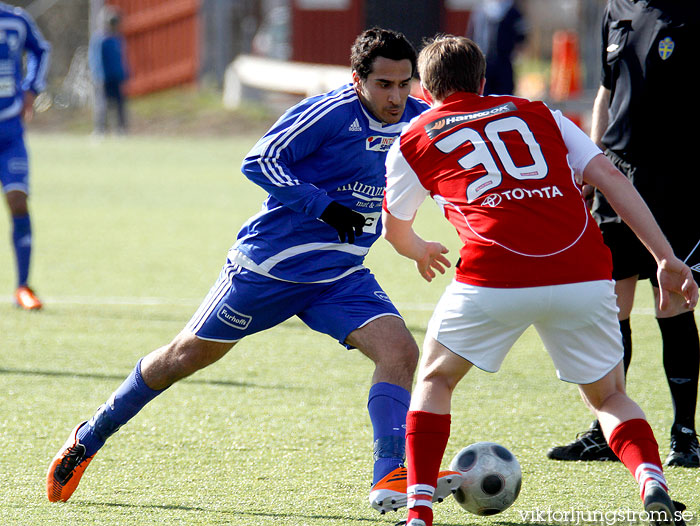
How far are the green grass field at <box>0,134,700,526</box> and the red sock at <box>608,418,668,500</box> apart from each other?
19.5 inches

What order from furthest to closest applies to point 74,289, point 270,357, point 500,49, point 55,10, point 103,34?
point 55,10 → point 103,34 → point 500,49 → point 74,289 → point 270,357

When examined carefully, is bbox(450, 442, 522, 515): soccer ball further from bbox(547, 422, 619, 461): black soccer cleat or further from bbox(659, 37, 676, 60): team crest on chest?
bbox(659, 37, 676, 60): team crest on chest

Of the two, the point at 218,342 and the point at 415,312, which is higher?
the point at 218,342

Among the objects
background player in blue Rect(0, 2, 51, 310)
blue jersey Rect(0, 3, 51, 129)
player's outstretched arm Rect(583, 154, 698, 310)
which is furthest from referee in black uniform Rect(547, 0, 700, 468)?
blue jersey Rect(0, 3, 51, 129)

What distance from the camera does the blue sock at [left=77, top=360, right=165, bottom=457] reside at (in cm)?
422

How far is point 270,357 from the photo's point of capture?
672cm

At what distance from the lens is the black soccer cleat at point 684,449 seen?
177 inches

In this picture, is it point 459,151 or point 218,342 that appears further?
point 218,342

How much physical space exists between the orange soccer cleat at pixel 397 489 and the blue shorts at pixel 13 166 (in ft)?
17.1

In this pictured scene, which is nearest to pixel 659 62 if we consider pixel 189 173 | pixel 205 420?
pixel 205 420

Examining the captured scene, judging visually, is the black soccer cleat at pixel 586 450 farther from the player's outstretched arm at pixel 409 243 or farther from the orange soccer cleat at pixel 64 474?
the orange soccer cleat at pixel 64 474

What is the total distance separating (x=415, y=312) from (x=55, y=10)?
27.9 metres

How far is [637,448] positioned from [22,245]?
19.4 ft

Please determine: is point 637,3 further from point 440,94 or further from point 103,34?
point 103,34
